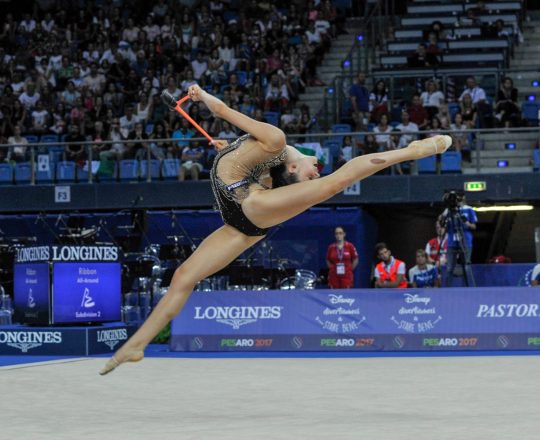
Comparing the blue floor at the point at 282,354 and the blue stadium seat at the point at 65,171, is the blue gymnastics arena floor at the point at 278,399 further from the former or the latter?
the blue stadium seat at the point at 65,171

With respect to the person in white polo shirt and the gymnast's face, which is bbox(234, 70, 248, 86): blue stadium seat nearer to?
the person in white polo shirt

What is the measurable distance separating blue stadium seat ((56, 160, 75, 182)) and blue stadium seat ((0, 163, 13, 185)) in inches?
39.7

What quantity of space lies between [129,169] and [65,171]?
138cm

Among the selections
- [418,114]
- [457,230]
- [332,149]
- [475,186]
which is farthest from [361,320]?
[418,114]

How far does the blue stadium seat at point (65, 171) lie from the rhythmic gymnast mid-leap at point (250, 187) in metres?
14.1

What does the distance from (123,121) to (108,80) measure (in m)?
2.33

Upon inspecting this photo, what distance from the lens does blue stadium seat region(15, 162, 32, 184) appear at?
69.4 ft

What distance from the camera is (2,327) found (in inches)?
568

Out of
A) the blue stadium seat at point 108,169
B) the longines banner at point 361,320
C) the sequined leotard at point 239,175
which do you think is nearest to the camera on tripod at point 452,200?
the longines banner at point 361,320

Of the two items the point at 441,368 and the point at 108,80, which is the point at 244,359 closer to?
the point at 441,368

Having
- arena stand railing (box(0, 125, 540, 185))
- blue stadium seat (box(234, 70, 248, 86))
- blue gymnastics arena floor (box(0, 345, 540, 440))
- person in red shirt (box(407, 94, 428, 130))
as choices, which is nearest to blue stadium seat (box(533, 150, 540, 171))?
arena stand railing (box(0, 125, 540, 185))

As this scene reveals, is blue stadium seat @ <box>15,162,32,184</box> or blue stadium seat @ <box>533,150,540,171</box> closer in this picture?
blue stadium seat @ <box>533,150,540,171</box>

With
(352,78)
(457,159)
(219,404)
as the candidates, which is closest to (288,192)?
(219,404)

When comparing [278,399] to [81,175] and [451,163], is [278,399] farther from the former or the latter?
[81,175]
